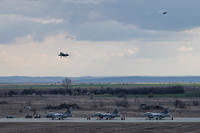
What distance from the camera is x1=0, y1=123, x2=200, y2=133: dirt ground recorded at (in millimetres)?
67125

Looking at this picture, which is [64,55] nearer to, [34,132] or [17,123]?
[17,123]

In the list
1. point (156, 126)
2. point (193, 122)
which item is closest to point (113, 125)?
point (156, 126)

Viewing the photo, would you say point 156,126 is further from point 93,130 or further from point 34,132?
point 34,132

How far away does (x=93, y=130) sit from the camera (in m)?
67.8

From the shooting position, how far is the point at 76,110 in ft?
352

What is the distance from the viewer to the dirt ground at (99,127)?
2643 inches

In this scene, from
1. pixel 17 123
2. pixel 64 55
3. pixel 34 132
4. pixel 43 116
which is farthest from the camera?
pixel 64 55

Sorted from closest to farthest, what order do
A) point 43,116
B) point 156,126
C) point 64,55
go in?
point 156,126 → point 43,116 → point 64,55

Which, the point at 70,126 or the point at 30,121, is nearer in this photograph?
the point at 70,126

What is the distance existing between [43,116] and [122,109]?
876 inches

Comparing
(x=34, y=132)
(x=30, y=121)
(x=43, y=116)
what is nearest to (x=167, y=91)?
(x=43, y=116)

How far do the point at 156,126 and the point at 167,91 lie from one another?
115724 millimetres

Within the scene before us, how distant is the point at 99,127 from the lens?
71.2m

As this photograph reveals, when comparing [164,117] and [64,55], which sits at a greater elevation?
[64,55]
